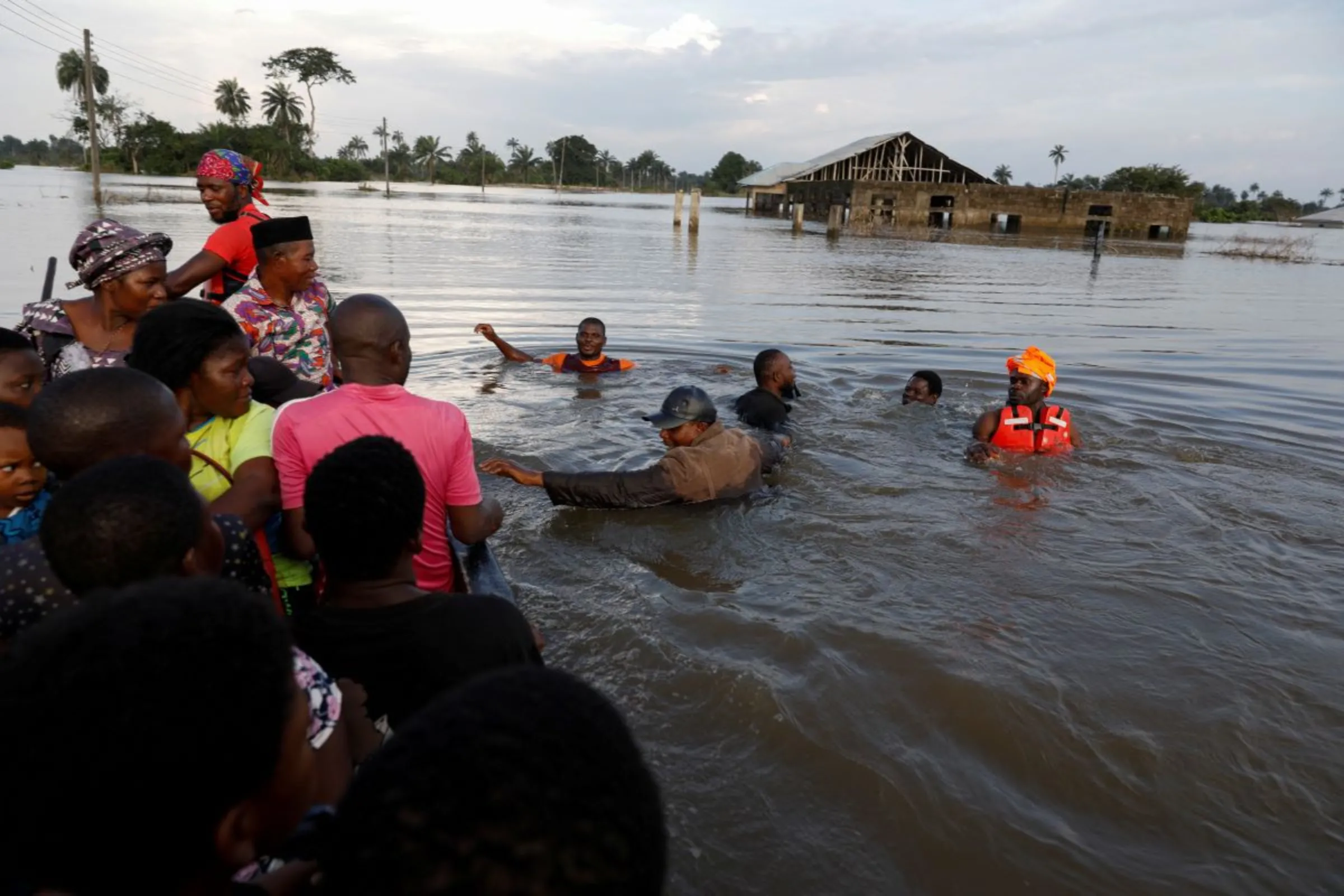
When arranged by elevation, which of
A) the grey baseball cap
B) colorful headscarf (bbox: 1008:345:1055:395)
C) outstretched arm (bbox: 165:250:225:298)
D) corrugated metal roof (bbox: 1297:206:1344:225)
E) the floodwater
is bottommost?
the floodwater

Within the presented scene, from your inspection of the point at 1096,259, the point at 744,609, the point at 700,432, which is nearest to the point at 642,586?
the point at 744,609

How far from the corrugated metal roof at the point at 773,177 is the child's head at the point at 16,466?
48454 millimetres

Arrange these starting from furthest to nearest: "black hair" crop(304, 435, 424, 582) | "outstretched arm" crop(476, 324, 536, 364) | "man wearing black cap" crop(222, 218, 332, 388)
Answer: "outstretched arm" crop(476, 324, 536, 364), "man wearing black cap" crop(222, 218, 332, 388), "black hair" crop(304, 435, 424, 582)

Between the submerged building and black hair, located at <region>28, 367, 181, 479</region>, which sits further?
the submerged building

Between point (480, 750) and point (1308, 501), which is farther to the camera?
point (1308, 501)

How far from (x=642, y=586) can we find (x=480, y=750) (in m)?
3.82

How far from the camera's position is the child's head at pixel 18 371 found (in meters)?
3.12

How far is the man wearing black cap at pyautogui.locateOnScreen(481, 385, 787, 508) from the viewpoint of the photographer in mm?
5410

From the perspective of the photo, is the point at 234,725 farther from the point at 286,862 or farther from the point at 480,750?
the point at 286,862

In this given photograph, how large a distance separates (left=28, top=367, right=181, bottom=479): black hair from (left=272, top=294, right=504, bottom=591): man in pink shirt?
0.58 m

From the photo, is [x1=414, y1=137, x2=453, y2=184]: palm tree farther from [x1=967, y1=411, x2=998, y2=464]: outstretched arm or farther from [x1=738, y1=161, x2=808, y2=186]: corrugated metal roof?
[x1=967, y1=411, x2=998, y2=464]: outstretched arm

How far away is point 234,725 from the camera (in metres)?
1.06

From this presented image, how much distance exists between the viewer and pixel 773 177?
53.1m

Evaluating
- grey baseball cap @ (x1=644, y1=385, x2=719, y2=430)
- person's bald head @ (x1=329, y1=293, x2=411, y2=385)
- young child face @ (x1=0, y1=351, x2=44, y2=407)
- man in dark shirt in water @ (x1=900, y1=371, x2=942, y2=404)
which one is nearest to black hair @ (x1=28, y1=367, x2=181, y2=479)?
person's bald head @ (x1=329, y1=293, x2=411, y2=385)
